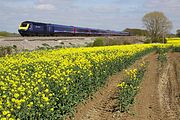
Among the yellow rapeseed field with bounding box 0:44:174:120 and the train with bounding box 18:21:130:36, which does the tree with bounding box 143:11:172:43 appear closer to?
the train with bounding box 18:21:130:36

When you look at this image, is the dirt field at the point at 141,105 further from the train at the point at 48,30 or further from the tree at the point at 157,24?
A: the tree at the point at 157,24

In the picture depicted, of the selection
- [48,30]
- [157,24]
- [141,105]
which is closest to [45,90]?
[141,105]

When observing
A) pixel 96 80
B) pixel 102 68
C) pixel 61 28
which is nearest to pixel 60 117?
pixel 96 80

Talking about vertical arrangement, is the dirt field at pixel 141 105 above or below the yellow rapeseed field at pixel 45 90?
below

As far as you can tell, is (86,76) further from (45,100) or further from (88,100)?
(45,100)

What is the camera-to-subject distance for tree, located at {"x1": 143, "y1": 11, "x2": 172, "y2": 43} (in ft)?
286

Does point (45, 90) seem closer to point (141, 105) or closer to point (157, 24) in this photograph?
point (141, 105)

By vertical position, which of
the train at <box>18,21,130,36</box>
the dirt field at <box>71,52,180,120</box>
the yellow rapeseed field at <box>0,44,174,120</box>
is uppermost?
the train at <box>18,21,130,36</box>

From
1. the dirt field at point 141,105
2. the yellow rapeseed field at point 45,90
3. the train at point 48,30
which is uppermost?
the train at point 48,30

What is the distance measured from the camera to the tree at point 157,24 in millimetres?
87125

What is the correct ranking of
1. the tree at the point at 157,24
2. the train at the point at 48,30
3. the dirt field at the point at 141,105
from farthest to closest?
1. the tree at the point at 157,24
2. the train at the point at 48,30
3. the dirt field at the point at 141,105

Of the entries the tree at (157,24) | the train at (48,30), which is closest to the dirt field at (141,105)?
the train at (48,30)

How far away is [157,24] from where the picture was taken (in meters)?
91.8

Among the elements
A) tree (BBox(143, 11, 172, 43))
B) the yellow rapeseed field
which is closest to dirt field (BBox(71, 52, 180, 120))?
the yellow rapeseed field
